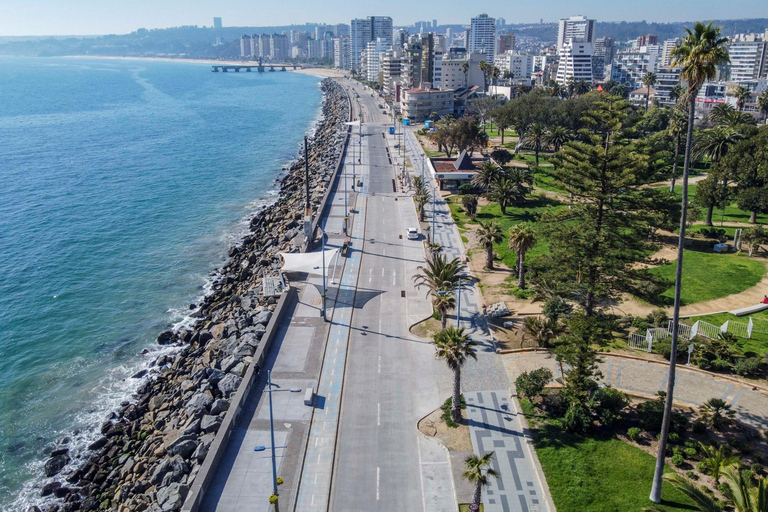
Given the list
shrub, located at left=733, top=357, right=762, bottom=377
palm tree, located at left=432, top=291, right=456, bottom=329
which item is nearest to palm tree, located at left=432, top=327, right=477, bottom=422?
palm tree, located at left=432, top=291, right=456, bottom=329

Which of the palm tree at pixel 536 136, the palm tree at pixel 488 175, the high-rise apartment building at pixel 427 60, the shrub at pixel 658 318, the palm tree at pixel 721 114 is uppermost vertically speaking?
the high-rise apartment building at pixel 427 60

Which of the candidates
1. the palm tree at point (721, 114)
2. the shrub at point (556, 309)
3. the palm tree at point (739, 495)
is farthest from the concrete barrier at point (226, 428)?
the palm tree at point (721, 114)

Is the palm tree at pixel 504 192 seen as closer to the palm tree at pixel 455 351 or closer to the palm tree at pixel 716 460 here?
the palm tree at pixel 455 351


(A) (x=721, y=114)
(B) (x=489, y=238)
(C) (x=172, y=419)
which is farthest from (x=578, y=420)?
(A) (x=721, y=114)

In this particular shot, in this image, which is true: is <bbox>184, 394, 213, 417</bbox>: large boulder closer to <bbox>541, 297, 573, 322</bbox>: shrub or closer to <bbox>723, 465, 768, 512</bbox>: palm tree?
<bbox>541, 297, 573, 322</bbox>: shrub

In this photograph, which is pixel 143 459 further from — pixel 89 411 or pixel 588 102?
pixel 588 102

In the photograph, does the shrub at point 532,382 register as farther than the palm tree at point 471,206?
No
